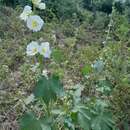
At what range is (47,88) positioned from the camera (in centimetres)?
238

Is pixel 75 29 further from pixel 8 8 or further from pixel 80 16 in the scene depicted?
pixel 8 8

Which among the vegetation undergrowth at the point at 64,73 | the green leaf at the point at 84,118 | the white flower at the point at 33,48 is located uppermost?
the white flower at the point at 33,48

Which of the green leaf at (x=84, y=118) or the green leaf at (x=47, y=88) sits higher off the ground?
the green leaf at (x=47, y=88)

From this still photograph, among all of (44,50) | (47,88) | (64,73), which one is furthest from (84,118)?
(64,73)

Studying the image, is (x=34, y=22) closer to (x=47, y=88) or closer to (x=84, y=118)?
(x=47, y=88)

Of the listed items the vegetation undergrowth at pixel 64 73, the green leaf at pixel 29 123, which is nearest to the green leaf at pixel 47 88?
the vegetation undergrowth at pixel 64 73

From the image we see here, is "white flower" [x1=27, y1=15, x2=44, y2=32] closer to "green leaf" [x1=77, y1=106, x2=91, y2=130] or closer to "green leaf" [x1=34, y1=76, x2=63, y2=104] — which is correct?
"green leaf" [x1=34, y1=76, x2=63, y2=104]

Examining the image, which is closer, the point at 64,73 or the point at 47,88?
the point at 47,88

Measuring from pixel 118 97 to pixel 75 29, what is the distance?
1.89 metres

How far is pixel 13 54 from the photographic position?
4.32 metres

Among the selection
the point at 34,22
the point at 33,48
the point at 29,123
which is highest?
the point at 34,22

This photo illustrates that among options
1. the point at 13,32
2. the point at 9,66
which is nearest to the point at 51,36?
the point at 13,32

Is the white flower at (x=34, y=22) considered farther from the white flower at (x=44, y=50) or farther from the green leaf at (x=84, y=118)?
the green leaf at (x=84, y=118)

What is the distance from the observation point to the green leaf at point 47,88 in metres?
2.37
